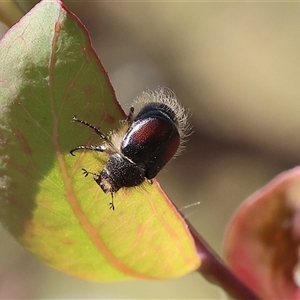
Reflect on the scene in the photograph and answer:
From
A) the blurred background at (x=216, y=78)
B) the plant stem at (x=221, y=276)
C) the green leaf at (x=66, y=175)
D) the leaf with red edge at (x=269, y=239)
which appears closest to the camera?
the green leaf at (x=66, y=175)

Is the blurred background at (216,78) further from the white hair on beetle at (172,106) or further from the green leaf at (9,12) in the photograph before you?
the green leaf at (9,12)

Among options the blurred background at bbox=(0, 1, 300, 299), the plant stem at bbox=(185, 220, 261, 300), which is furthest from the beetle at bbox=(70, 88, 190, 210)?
the blurred background at bbox=(0, 1, 300, 299)

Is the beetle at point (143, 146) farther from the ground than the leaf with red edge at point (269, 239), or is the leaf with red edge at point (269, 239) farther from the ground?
the beetle at point (143, 146)

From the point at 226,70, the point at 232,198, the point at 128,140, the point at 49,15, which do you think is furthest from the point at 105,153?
A: the point at 226,70

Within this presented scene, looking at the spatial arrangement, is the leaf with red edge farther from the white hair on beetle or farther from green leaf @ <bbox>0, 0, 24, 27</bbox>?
green leaf @ <bbox>0, 0, 24, 27</bbox>

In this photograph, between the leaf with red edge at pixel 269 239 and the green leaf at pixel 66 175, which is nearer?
the green leaf at pixel 66 175

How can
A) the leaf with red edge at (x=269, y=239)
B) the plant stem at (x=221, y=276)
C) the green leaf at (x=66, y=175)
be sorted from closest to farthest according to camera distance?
the green leaf at (x=66, y=175), the plant stem at (x=221, y=276), the leaf with red edge at (x=269, y=239)

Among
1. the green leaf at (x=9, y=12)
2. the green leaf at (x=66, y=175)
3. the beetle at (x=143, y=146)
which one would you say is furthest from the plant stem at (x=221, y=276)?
the green leaf at (x=9, y=12)

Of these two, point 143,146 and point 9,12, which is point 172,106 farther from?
point 9,12
